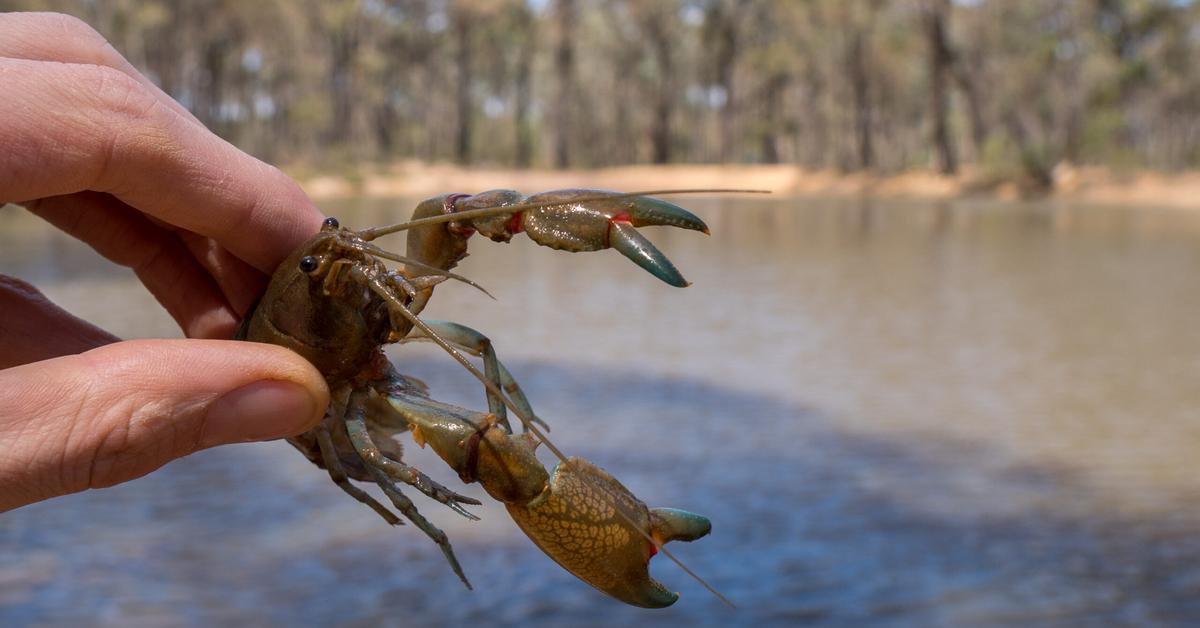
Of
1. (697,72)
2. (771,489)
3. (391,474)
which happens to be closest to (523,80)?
(697,72)

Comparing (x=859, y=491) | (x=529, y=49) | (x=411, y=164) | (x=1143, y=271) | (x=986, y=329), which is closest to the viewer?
(x=859, y=491)

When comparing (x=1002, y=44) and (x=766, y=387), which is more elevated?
(x=1002, y=44)

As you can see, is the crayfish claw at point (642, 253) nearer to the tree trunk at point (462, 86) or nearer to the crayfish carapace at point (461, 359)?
the crayfish carapace at point (461, 359)

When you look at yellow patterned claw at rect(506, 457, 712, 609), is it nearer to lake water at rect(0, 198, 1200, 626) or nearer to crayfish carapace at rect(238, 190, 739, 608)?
crayfish carapace at rect(238, 190, 739, 608)

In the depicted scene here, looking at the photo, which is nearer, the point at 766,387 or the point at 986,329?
the point at 766,387

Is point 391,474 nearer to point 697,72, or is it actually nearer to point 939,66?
point 939,66

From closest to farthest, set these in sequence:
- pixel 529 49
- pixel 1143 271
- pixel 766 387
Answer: pixel 766 387 → pixel 1143 271 → pixel 529 49

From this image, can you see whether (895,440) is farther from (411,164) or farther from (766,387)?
(411,164)

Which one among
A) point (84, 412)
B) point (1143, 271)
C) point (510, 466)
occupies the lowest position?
point (1143, 271)

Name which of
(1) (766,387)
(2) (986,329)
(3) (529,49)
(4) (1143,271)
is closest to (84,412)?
(1) (766,387)
